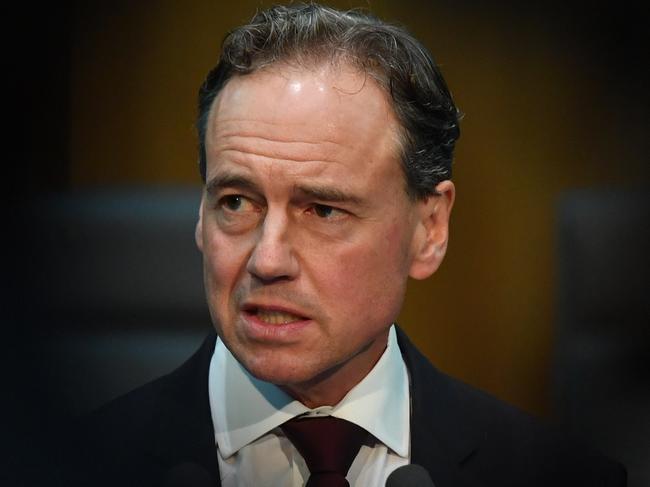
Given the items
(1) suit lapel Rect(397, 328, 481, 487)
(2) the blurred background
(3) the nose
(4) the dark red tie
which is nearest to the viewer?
(3) the nose

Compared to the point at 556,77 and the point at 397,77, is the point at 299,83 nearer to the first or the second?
the point at 397,77

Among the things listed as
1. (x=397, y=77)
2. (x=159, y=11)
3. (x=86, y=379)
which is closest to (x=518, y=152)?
(x=397, y=77)

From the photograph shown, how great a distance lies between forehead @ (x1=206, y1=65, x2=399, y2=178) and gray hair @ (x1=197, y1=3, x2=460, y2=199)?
25mm

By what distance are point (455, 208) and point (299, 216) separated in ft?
1.52

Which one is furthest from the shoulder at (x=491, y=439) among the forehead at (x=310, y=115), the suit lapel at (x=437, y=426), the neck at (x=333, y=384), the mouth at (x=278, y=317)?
the forehead at (x=310, y=115)

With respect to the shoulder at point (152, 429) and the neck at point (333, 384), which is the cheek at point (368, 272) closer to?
the neck at point (333, 384)

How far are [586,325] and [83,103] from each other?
1.10m

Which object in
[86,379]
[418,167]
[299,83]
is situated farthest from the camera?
[86,379]

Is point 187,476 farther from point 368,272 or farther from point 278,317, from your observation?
point 368,272

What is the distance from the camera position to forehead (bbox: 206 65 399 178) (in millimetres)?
1614

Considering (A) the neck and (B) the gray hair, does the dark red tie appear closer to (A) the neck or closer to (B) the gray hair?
(A) the neck

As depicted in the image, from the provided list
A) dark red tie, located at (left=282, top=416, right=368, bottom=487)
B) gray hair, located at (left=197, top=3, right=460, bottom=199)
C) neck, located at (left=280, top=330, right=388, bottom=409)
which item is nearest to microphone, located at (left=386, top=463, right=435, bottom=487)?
dark red tie, located at (left=282, top=416, right=368, bottom=487)

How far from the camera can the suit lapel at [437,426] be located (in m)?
1.82

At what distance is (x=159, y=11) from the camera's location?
6.38 feet
